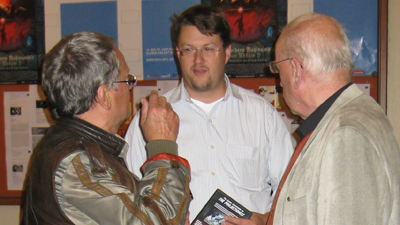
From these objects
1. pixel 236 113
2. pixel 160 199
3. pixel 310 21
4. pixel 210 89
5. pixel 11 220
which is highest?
pixel 310 21

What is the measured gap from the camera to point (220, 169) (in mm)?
1892

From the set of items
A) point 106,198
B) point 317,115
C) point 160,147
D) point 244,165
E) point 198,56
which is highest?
point 198,56

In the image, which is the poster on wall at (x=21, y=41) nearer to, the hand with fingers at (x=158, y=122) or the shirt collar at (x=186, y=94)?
the shirt collar at (x=186, y=94)

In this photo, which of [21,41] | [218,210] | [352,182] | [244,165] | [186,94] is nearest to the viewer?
[352,182]

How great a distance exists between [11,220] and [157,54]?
2041 mm


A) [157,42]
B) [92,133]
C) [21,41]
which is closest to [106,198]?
[92,133]

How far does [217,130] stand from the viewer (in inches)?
77.5

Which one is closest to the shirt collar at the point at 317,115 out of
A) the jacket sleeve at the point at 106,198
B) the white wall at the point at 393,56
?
the jacket sleeve at the point at 106,198

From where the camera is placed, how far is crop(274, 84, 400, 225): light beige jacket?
985mm

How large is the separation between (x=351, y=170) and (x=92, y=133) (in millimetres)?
891

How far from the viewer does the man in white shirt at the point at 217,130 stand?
189 centimetres

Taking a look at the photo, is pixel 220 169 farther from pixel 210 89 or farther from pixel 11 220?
pixel 11 220

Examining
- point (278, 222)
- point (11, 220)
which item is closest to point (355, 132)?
point (278, 222)

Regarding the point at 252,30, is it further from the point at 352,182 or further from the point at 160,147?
the point at 352,182
